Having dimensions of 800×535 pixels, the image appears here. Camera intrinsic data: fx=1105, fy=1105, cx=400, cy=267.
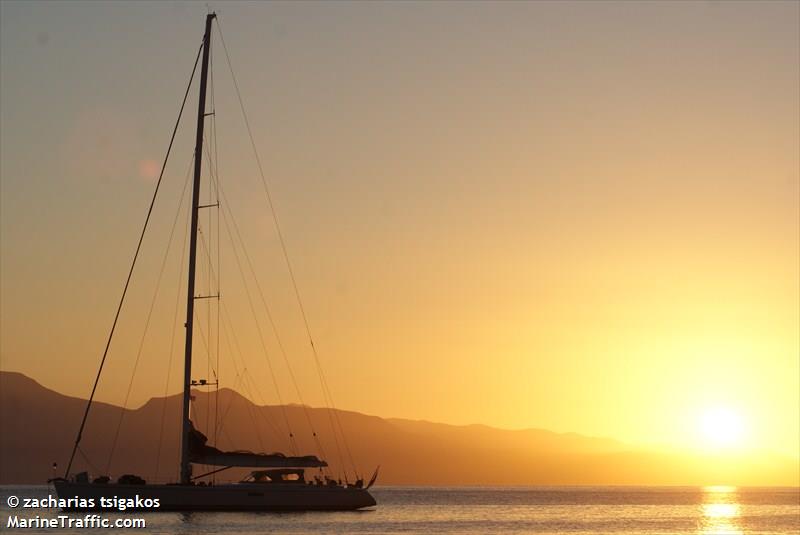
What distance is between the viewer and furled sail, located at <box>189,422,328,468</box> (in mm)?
69188

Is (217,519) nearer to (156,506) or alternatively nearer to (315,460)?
(156,506)

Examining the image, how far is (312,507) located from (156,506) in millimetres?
11495

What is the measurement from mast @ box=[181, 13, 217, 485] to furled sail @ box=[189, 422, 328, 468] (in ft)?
2.10

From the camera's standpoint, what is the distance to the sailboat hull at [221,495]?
65.9m

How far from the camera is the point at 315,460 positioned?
Result: 246ft

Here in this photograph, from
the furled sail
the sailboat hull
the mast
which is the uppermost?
the mast

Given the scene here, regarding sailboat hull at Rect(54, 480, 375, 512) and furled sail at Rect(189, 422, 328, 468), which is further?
furled sail at Rect(189, 422, 328, 468)

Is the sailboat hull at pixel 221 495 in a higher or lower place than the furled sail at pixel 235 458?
lower

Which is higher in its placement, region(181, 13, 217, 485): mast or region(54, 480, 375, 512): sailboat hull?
region(181, 13, 217, 485): mast

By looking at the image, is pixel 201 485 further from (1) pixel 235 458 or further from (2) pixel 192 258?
(2) pixel 192 258

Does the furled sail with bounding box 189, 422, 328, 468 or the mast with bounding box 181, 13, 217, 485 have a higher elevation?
the mast with bounding box 181, 13, 217, 485

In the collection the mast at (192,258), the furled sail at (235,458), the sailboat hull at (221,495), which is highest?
the mast at (192,258)

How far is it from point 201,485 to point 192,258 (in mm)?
14101

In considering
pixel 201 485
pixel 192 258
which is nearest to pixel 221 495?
pixel 201 485
